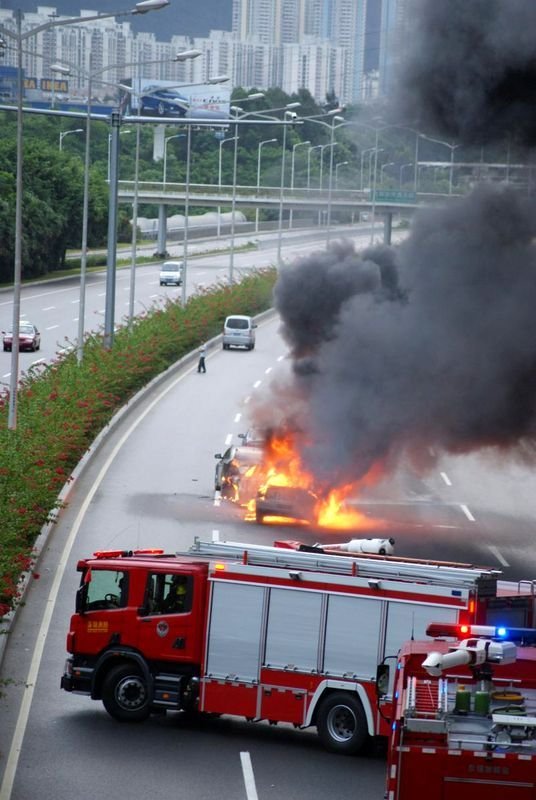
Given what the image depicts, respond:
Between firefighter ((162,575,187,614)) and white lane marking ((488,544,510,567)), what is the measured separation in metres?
10.9

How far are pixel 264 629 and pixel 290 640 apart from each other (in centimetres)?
33

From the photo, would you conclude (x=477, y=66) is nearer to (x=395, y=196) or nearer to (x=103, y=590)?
(x=103, y=590)

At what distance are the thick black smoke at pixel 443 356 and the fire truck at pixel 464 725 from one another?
16.8 metres

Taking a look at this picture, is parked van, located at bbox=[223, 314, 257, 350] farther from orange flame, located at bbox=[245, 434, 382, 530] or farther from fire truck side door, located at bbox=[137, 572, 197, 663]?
fire truck side door, located at bbox=[137, 572, 197, 663]

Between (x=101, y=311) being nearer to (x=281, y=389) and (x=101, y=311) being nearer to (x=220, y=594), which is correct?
(x=281, y=389)

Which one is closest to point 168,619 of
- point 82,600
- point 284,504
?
point 82,600

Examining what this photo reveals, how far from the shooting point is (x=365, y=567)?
1695 cm

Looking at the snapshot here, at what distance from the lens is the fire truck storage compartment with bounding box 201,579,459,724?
54.2ft

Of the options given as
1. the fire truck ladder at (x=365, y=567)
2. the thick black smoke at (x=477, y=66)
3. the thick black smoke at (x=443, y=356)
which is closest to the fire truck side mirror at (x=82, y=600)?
the fire truck ladder at (x=365, y=567)

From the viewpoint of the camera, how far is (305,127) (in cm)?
11188

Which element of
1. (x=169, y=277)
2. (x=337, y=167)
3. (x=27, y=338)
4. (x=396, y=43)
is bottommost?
(x=27, y=338)

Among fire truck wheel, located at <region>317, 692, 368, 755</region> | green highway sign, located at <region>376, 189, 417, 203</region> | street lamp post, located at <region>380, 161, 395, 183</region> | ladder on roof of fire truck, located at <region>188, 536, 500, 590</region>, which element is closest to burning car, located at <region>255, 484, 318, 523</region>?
green highway sign, located at <region>376, 189, 417, 203</region>

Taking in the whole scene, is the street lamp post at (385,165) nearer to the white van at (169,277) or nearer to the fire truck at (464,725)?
the white van at (169,277)

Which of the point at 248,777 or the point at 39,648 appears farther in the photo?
the point at 39,648
